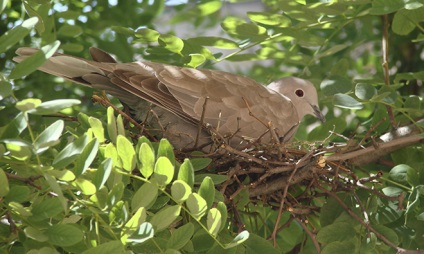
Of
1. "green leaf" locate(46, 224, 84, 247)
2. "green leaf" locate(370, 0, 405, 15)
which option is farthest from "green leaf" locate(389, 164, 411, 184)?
"green leaf" locate(46, 224, 84, 247)

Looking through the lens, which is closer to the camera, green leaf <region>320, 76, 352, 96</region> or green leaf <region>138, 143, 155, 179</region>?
green leaf <region>138, 143, 155, 179</region>

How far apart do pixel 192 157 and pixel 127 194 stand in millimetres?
398

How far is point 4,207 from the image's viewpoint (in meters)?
1.35

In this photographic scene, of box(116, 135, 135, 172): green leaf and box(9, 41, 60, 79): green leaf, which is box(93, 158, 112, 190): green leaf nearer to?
box(116, 135, 135, 172): green leaf

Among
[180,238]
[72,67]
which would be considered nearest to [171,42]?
[72,67]

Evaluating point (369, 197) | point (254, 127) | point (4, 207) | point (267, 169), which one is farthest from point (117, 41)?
point (4, 207)

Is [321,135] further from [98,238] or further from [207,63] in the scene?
[98,238]

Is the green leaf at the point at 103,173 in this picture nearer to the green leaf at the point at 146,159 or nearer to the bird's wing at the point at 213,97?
the green leaf at the point at 146,159

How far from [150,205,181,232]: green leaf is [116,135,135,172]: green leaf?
11 centimetres

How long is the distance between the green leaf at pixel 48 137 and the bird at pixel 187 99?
62 centimetres

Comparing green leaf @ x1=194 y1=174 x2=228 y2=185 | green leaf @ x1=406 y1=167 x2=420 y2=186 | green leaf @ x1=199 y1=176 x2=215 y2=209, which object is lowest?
green leaf @ x1=406 y1=167 x2=420 y2=186

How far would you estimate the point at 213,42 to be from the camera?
2070 mm

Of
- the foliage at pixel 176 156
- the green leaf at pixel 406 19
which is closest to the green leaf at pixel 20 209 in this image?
the foliage at pixel 176 156

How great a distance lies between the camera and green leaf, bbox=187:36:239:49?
81.1 inches
